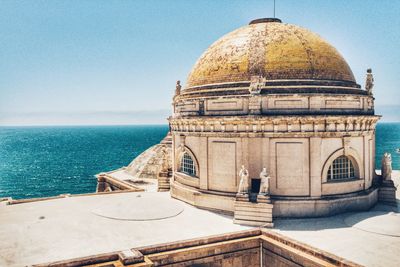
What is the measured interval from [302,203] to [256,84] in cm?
797

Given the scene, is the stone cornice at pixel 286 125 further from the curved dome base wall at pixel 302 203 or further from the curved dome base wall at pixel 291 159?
the curved dome base wall at pixel 302 203

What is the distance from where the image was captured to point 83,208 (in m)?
25.2

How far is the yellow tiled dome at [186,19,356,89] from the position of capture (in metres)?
23.7

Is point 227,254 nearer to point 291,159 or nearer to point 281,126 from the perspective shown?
point 291,159

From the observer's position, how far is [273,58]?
78.1ft

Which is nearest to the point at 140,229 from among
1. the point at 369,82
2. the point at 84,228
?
the point at 84,228

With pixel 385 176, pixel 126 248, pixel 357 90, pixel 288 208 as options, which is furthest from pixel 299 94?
pixel 126 248

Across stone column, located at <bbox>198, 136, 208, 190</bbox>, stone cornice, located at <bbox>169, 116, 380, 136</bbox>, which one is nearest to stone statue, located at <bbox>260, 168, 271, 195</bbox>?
stone cornice, located at <bbox>169, 116, 380, 136</bbox>

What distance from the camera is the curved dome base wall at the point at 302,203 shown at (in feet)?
72.9

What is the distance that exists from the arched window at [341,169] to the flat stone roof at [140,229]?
8.22 feet

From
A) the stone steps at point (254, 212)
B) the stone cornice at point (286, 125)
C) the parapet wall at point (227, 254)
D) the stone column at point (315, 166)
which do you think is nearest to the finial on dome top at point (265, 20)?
the stone cornice at point (286, 125)

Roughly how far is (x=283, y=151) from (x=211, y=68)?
8.04 meters

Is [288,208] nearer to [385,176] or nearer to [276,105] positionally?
[276,105]

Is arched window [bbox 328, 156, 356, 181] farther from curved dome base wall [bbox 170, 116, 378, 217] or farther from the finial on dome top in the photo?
the finial on dome top
